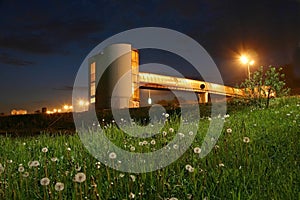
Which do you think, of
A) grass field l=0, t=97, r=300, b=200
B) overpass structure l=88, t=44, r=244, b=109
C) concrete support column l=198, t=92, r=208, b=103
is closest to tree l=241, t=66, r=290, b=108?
grass field l=0, t=97, r=300, b=200

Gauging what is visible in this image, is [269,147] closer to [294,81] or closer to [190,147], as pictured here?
[190,147]

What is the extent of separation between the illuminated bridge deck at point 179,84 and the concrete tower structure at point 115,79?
135 centimetres

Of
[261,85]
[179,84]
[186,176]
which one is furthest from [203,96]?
[186,176]

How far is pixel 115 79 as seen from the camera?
2477 cm

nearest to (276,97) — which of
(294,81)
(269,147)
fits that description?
(269,147)

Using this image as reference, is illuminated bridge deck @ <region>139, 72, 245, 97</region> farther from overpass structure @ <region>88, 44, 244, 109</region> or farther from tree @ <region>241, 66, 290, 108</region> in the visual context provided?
tree @ <region>241, 66, 290, 108</region>

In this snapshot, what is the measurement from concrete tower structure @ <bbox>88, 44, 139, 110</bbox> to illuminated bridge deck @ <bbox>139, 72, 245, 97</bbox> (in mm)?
1350

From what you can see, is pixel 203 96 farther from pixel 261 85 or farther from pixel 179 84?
pixel 261 85

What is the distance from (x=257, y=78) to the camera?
14.3 m

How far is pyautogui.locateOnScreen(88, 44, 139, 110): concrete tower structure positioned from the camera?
24.4 metres

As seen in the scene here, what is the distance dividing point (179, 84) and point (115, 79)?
295 inches

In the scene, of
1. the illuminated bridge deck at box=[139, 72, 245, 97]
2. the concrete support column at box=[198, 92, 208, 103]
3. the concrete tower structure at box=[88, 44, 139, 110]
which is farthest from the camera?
the concrete support column at box=[198, 92, 208, 103]

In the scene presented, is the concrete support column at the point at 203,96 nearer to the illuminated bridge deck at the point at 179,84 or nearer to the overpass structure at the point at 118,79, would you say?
the illuminated bridge deck at the point at 179,84

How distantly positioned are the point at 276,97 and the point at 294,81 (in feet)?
113
